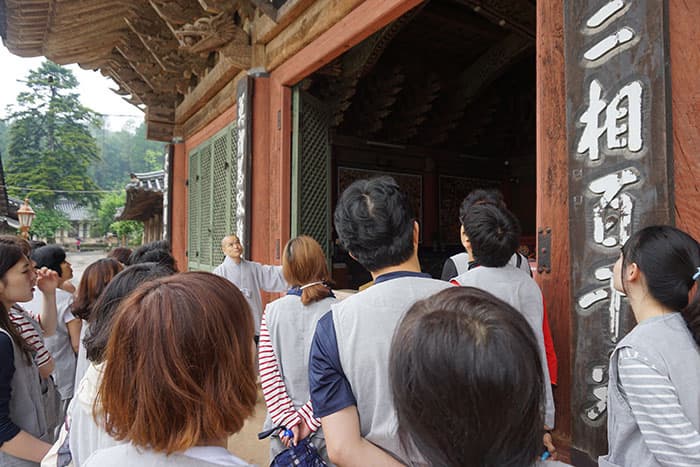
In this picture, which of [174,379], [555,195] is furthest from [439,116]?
[174,379]

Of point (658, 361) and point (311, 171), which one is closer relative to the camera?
point (658, 361)

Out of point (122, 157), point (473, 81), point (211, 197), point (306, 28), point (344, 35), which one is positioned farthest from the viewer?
point (122, 157)

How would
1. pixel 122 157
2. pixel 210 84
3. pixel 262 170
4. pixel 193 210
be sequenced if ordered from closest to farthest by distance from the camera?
pixel 262 170 < pixel 210 84 < pixel 193 210 < pixel 122 157

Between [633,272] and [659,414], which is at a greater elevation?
[633,272]

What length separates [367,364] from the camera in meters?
1.15

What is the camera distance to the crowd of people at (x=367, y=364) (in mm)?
732

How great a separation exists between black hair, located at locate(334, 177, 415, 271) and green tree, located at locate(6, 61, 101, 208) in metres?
33.7

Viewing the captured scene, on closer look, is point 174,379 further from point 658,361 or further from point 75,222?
point 75,222

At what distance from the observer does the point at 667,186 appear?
5.54 feet

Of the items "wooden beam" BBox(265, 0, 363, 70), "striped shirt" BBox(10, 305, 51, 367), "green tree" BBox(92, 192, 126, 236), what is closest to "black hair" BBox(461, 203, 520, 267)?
"striped shirt" BBox(10, 305, 51, 367)

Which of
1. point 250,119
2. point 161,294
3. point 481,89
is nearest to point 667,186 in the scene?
point 161,294

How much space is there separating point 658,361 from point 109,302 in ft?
5.14

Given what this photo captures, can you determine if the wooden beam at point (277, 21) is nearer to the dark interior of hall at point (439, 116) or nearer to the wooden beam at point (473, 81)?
the dark interior of hall at point (439, 116)

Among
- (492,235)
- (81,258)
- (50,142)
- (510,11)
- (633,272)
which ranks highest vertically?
(50,142)
